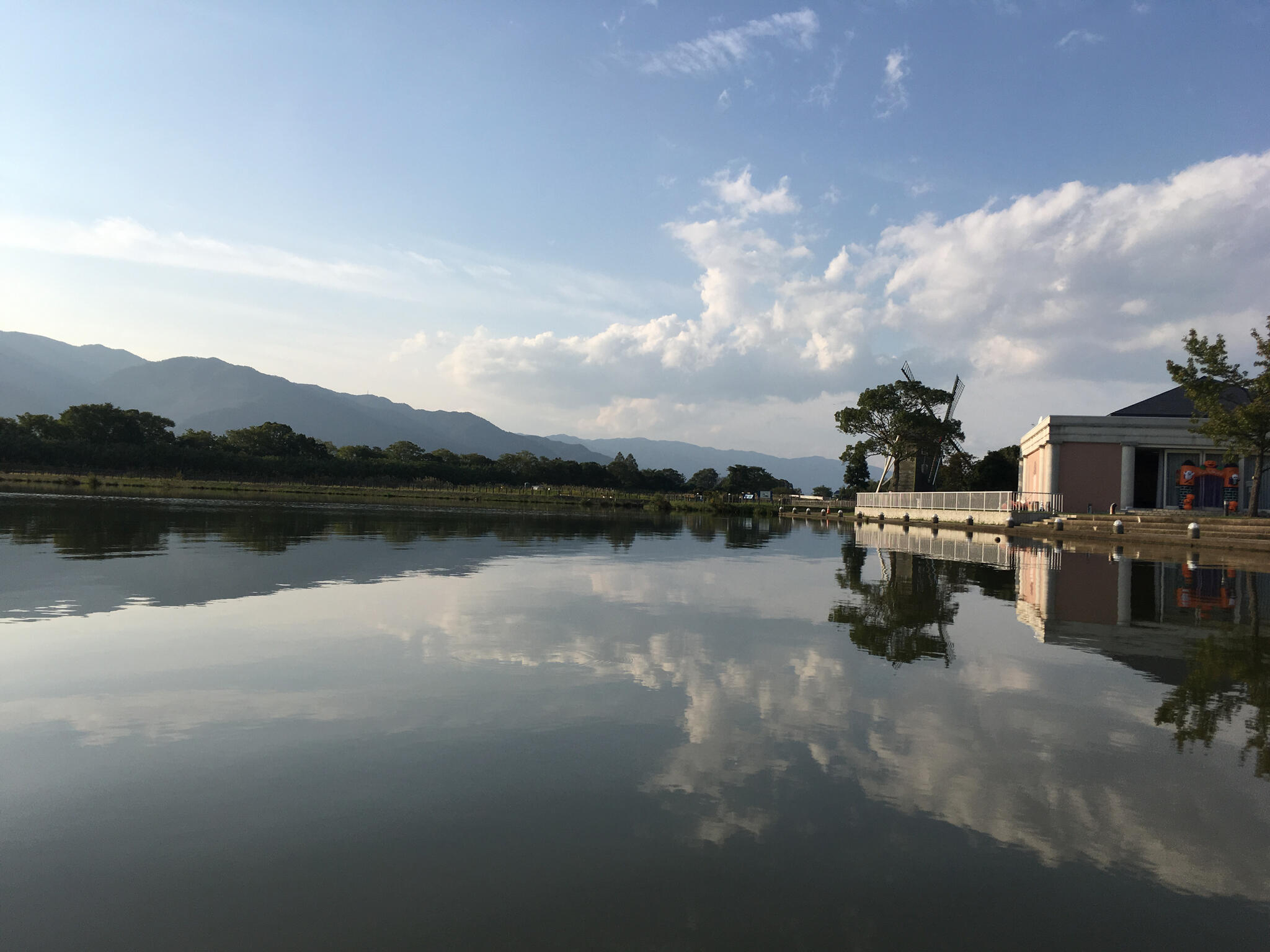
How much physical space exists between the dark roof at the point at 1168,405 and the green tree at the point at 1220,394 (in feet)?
25.0

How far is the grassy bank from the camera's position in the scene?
194 feet

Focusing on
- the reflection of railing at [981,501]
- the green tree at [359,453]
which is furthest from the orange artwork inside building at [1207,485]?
the green tree at [359,453]

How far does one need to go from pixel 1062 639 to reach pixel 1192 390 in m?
30.3

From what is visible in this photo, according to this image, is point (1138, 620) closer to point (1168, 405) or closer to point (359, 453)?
point (1168, 405)

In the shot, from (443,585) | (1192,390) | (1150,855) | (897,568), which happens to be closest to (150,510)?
(443,585)

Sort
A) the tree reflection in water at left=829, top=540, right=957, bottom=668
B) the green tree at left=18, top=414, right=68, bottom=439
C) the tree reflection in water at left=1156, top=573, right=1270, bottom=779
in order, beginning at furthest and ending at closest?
the green tree at left=18, top=414, right=68, bottom=439
the tree reflection in water at left=829, top=540, right=957, bottom=668
the tree reflection in water at left=1156, top=573, right=1270, bottom=779

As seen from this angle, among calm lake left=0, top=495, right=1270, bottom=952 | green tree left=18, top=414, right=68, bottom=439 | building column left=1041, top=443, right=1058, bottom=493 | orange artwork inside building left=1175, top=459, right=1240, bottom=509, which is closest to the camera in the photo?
calm lake left=0, top=495, right=1270, bottom=952

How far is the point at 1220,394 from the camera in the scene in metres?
32.6

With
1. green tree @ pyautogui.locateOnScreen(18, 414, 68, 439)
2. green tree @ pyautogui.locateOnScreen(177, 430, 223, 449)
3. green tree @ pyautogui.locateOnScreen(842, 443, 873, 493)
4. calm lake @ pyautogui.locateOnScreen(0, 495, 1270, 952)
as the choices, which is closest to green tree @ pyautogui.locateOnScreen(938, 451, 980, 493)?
green tree @ pyautogui.locateOnScreen(842, 443, 873, 493)

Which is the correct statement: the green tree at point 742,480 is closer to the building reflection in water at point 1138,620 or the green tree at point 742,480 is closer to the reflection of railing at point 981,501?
the reflection of railing at point 981,501

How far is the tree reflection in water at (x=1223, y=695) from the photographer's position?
5723mm

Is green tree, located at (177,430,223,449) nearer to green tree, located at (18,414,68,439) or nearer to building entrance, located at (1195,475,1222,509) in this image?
green tree, located at (18,414,68,439)

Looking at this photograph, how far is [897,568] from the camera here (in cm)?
1891

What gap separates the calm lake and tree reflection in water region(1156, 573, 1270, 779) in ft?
0.16
